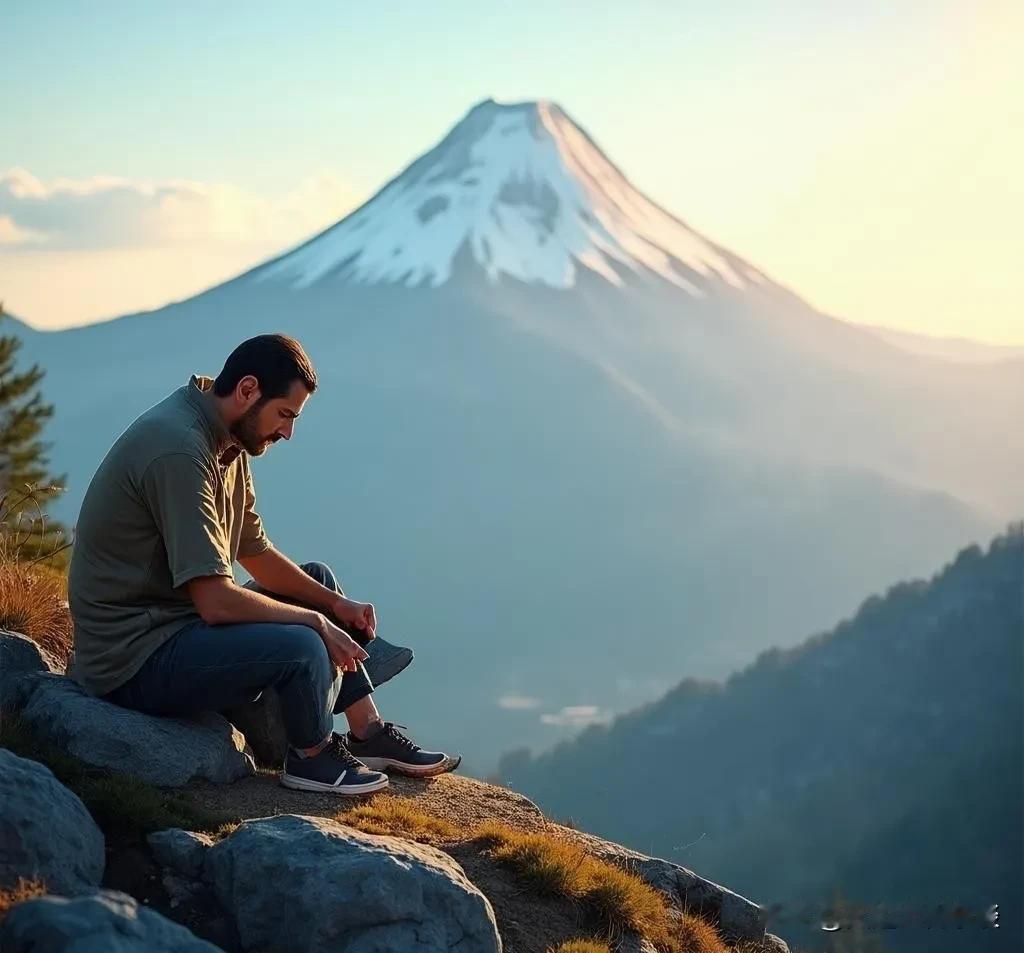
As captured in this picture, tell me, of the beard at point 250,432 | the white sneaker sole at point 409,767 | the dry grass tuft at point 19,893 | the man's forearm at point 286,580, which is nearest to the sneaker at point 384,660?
the white sneaker sole at point 409,767

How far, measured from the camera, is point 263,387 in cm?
542

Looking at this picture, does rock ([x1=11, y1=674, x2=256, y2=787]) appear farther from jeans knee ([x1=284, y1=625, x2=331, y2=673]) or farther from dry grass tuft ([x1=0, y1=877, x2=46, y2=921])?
dry grass tuft ([x1=0, y1=877, x2=46, y2=921])

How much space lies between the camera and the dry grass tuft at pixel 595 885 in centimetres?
546

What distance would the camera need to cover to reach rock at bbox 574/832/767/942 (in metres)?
6.34

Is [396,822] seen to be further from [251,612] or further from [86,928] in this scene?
[86,928]

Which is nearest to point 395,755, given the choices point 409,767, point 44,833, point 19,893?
point 409,767

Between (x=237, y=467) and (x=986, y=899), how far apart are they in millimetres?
71828

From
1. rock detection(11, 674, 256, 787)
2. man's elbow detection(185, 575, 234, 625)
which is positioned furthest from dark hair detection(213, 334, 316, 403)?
rock detection(11, 674, 256, 787)

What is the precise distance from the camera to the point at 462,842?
5746mm

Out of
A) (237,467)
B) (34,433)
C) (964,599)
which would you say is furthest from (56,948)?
(964,599)

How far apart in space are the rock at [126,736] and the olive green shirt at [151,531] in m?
0.14

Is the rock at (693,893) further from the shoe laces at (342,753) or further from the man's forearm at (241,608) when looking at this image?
the man's forearm at (241,608)

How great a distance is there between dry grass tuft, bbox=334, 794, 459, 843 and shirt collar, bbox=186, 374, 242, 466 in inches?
64.1

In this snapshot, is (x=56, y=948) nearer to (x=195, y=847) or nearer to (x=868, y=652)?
(x=195, y=847)
